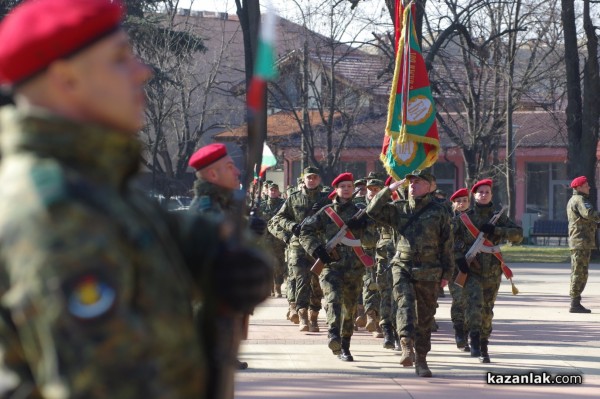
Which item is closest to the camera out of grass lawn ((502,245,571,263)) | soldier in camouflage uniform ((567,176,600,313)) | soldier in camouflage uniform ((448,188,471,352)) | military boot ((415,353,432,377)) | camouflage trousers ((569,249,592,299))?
military boot ((415,353,432,377))

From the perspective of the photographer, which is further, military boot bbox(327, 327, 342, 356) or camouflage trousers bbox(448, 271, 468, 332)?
camouflage trousers bbox(448, 271, 468, 332)

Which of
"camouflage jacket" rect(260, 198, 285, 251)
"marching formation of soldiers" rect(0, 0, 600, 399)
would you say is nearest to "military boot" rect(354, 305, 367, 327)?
"camouflage jacket" rect(260, 198, 285, 251)

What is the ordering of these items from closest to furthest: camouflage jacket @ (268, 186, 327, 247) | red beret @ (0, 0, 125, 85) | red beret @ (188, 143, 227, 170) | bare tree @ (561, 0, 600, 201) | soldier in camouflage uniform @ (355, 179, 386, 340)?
red beret @ (0, 0, 125, 85)
red beret @ (188, 143, 227, 170)
camouflage jacket @ (268, 186, 327, 247)
soldier in camouflage uniform @ (355, 179, 386, 340)
bare tree @ (561, 0, 600, 201)

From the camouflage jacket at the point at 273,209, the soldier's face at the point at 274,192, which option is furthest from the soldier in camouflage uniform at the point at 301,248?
the soldier's face at the point at 274,192

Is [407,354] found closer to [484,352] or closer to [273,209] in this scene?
[484,352]

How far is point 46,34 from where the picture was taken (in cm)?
221

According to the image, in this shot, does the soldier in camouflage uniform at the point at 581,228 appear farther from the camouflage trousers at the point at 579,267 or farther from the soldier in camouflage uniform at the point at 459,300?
the soldier in camouflage uniform at the point at 459,300

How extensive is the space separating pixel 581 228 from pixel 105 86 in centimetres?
1485

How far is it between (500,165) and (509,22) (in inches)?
203

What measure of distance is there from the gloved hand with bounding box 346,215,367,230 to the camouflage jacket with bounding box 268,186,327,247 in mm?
1548

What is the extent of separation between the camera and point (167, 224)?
106 inches

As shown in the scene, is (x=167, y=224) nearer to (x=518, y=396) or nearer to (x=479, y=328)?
(x=518, y=396)

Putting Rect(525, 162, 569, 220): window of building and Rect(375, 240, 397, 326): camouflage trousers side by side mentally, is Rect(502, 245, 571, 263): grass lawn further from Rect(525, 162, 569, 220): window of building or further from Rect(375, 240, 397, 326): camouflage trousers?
Rect(375, 240, 397, 326): camouflage trousers

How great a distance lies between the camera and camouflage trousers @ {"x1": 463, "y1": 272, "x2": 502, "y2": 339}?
11.7m
